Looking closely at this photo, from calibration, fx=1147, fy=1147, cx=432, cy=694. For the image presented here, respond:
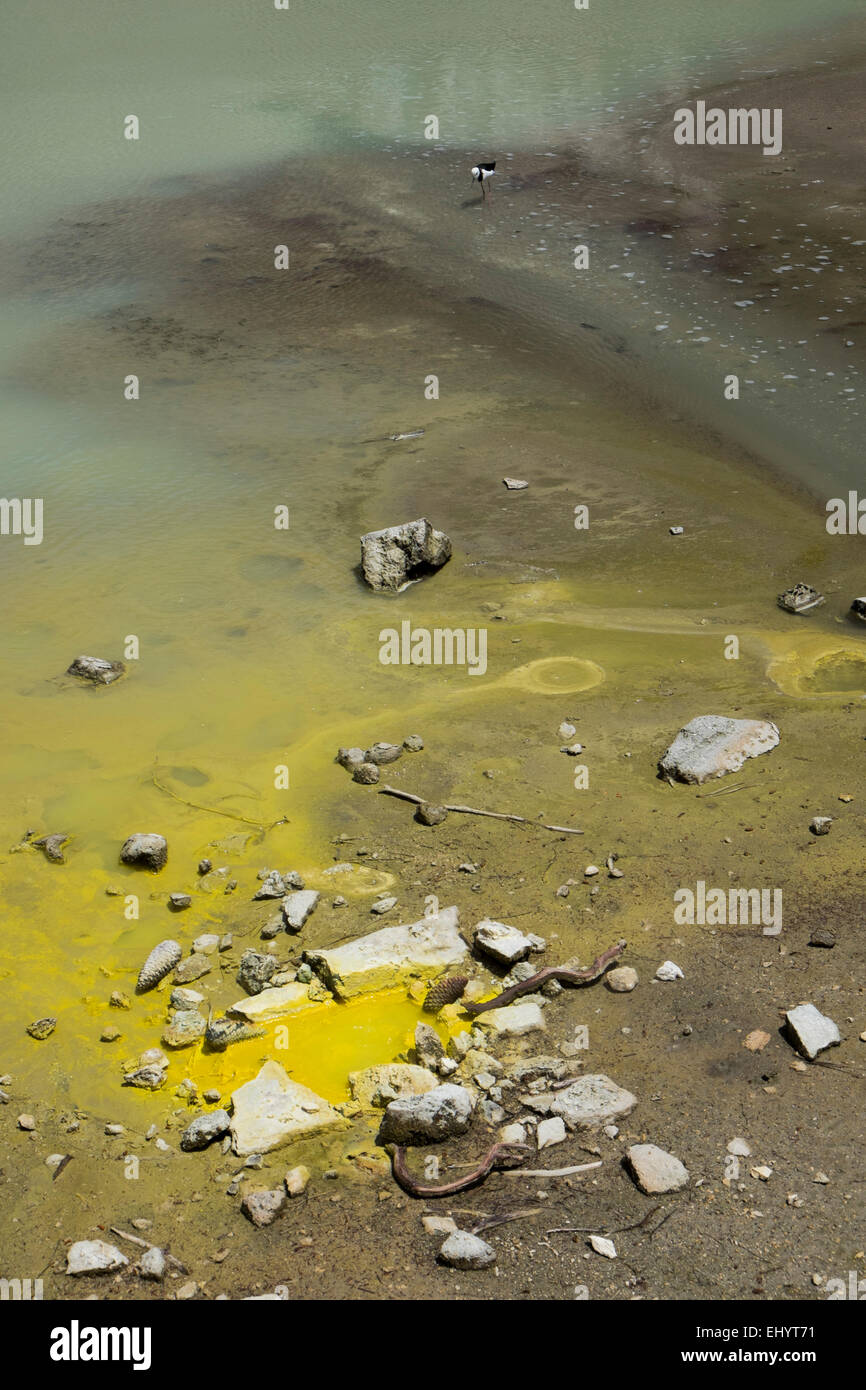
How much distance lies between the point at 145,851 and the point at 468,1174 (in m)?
2.47

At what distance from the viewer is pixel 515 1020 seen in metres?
4.83

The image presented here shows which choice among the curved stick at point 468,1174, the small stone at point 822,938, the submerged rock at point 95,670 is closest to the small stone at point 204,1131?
the curved stick at point 468,1174

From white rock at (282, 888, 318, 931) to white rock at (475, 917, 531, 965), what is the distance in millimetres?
834

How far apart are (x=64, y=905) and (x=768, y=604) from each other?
482cm

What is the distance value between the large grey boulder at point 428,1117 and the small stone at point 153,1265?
891 millimetres

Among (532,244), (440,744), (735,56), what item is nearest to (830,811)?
→ (440,744)

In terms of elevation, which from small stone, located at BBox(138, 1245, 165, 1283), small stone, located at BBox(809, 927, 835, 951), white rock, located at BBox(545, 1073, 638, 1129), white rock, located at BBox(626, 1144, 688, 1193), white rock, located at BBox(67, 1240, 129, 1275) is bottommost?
white rock, located at BBox(67, 1240, 129, 1275)

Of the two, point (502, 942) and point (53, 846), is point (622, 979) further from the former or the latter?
point (53, 846)

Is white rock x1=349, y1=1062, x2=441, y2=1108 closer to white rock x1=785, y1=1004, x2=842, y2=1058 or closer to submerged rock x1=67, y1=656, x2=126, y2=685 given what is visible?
white rock x1=785, y1=1004, x2=842, y2=1058

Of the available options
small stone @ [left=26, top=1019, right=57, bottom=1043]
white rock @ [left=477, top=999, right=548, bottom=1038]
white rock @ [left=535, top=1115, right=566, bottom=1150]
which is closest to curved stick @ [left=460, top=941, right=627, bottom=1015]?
white rock @ [left=477, top=999, right=548, bottom=1038]

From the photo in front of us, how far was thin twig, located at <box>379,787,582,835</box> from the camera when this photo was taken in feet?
19.2

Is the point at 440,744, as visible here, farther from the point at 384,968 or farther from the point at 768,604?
the point at 768,604

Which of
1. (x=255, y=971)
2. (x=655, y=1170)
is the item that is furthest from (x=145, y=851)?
(x=655, y=1170)

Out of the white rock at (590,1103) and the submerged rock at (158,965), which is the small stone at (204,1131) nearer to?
the submerged rock at (158,965)
